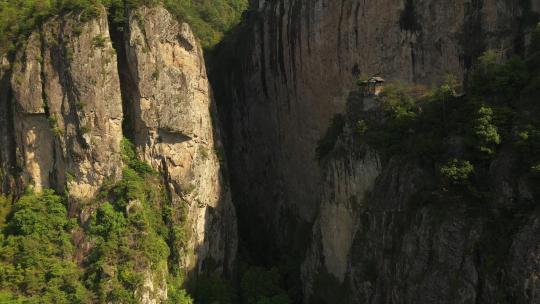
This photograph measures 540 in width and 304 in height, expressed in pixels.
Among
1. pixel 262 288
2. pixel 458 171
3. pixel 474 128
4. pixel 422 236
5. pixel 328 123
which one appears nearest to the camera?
pixel 458 171

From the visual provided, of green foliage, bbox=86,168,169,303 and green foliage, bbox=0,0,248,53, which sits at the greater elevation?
green foliage, bbox=0,0,248,53

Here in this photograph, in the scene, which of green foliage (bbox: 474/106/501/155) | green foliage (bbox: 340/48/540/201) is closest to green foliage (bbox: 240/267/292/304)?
green foliage (bbox: 340/48/540/201)

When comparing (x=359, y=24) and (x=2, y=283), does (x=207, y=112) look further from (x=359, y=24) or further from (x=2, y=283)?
(x=2, y=283)

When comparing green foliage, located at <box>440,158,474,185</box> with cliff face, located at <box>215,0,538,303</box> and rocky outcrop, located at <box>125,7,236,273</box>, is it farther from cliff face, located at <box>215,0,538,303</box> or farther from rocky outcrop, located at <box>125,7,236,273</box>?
rocky outcrop, located at <box>125,7,236,273</box>

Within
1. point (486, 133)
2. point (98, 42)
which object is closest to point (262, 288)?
point (98, 42)

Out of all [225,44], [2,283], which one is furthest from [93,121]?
[225,44]

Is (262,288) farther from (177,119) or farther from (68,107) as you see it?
(68,107)

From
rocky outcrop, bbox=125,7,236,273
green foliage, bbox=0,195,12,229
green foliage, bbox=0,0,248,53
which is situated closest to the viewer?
green foliage, bbox=0,195,12,229
